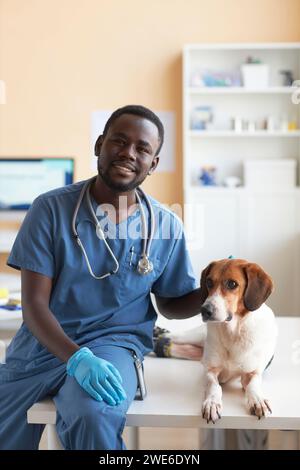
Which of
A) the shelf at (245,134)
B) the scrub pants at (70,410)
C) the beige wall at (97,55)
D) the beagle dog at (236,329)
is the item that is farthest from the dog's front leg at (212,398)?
the beige wall at (97,55)

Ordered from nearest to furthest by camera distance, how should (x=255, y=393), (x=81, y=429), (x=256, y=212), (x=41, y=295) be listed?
(x=81, y=429) → (x=255, y=393) → (x=41, y=295) → (x=256, y=212)

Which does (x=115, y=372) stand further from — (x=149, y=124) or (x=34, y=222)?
(x=149, y=124)

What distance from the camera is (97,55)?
177 inches

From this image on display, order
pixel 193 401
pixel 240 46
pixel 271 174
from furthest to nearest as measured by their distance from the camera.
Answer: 1. pixel 271 174
2. pixel 240 46
3. pixel 193 401

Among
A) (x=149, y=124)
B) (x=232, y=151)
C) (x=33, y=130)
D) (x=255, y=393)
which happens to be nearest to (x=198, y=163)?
(x=232, y=151)

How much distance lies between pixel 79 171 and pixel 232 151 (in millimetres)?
1103

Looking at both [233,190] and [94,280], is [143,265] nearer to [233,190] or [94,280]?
[94,280]

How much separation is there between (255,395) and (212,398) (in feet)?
0.29

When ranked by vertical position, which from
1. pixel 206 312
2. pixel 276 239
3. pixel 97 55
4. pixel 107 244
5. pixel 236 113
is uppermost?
pixel 97 55

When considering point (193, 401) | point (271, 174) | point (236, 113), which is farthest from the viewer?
point (236, 113)

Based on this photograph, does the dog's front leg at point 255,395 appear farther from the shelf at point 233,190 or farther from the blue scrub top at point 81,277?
the shelf at point 233,190

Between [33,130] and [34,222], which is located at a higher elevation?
[33,130]

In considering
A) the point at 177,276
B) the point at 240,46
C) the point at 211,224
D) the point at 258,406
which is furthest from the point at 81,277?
the point at 240,46

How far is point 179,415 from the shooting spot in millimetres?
1235
